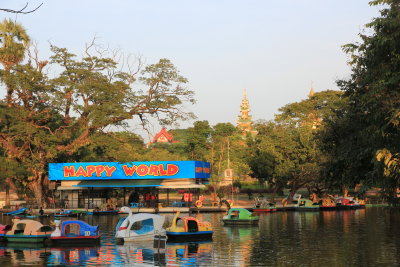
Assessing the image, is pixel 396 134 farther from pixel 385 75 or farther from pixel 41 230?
pixel 41 230

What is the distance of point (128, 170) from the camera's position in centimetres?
6644

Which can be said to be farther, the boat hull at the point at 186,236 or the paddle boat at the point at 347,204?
the paddle boat at the point at 347,204

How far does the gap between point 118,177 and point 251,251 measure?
127 feet

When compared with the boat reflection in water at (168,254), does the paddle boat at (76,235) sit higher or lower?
higher

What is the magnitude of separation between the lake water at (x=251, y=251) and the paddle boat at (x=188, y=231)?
0.95 meters

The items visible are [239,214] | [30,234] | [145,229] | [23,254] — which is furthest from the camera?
[239,214]

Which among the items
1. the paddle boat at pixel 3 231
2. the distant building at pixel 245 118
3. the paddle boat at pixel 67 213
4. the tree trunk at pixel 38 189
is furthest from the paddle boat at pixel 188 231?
the distant building at pixel 245 118

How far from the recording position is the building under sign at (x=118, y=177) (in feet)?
211

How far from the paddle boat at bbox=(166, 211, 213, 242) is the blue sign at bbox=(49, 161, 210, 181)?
27.4 metres

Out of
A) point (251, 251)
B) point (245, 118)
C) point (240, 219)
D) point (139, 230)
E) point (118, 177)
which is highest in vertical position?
point (245, 118)

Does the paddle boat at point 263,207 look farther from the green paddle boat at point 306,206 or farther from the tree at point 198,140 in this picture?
the tree at point 198,140

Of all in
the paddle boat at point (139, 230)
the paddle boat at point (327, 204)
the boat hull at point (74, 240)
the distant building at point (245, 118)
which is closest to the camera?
the boat hull at point (74, 240)

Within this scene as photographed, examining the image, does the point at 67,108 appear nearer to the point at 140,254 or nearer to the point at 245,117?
the point at 140,254

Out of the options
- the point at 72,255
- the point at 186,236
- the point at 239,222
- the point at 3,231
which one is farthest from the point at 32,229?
the point at 239,222
